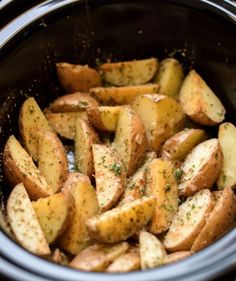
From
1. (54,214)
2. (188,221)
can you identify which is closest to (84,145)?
(54,214)

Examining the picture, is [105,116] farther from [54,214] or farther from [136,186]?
[54,214]

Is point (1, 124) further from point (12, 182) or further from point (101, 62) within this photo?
point (101, 62)

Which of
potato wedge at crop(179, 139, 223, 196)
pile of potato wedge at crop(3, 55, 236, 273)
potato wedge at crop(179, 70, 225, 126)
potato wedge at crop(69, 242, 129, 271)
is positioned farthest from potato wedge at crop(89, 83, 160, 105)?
potato wedge at crop(69, 242, 129, 271)

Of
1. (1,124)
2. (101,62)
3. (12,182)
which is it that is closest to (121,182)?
(12,182)

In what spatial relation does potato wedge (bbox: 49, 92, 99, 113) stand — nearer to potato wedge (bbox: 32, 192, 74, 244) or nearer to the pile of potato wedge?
the pile of potato wedge

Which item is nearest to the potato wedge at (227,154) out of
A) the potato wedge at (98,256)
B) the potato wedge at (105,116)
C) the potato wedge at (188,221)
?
the potato wedge at (188,221)

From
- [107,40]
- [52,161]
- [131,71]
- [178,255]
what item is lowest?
[178,255]
